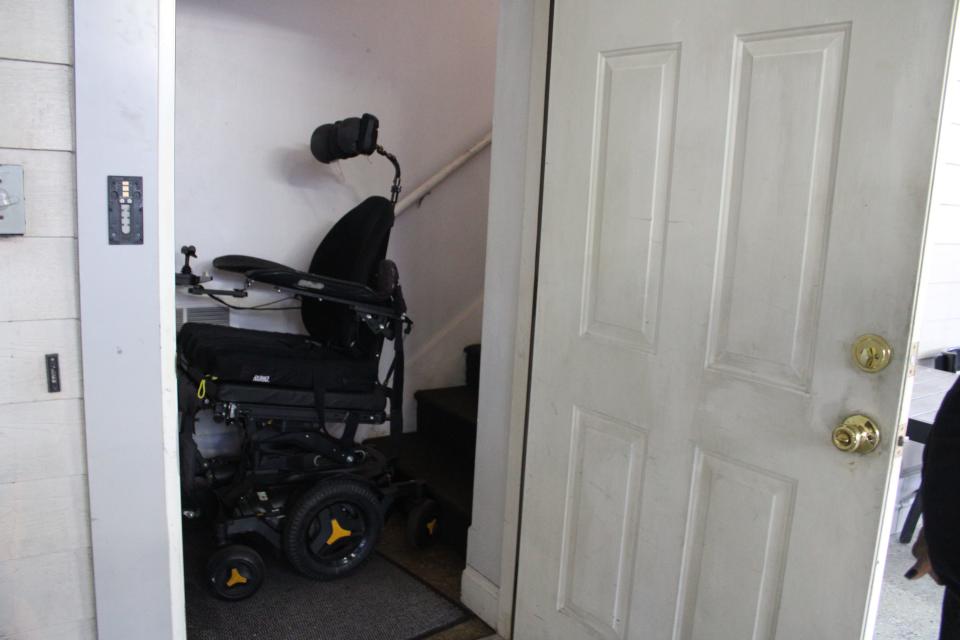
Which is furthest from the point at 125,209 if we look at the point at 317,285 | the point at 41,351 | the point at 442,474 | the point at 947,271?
the point at 947,271

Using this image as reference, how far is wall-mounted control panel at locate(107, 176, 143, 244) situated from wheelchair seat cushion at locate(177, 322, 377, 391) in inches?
35.9

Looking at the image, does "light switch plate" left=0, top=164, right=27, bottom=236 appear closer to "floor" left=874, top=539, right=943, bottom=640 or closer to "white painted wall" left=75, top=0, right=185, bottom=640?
"white painted wall" left=75, top=0, right=185, bottom=640

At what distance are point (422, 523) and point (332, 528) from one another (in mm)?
351

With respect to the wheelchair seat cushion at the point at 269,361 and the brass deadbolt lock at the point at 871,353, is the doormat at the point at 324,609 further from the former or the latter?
the brass deadbolt lock at the point at 871,353

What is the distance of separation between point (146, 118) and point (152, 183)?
4.7 inches

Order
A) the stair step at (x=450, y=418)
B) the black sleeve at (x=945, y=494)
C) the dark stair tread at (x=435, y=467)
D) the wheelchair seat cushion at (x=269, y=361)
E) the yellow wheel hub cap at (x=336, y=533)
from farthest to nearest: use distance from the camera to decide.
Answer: the stair step at (x=450, y=418), the dark stair tread at (x=435, y=467), the yellow wheel hub cap at (x=336, y=533), the wheelchair seat cushion at (x=269, y=361), the black sleeve at (x=945, y=494)

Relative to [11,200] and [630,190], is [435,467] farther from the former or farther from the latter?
[11,200]

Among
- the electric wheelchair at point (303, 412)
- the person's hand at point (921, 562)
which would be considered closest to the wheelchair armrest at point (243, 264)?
the electric wheelchair at point (303, 412)

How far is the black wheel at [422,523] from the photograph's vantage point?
2.60 metres

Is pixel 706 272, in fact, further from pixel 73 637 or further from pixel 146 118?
pixel 73 637

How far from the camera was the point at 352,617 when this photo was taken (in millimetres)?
2250

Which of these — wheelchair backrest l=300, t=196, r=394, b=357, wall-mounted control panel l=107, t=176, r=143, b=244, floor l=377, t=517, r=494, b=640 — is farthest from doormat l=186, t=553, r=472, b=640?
wall-mounted control panel l=107, t=176, r=143, b=244

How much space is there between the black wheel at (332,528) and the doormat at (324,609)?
3.1 inches

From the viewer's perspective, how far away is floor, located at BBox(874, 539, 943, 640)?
2316mm
